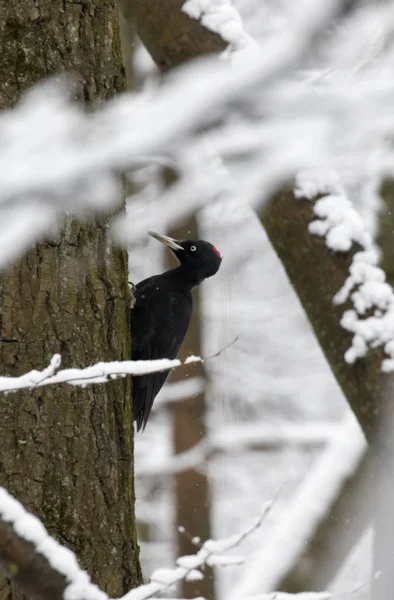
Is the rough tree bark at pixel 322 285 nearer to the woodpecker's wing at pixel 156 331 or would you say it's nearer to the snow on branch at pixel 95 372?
the woodpecker's wing at pixel 156 331

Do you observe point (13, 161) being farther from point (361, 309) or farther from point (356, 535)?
point (356, 535)

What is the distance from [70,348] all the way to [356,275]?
5.09 ft

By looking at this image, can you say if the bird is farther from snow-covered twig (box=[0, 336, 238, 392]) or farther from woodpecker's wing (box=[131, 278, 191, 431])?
snow-covered twig (box=[0, 336, 238, 392])

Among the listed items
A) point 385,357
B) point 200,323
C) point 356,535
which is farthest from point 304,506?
point 385,357

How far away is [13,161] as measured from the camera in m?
1.26

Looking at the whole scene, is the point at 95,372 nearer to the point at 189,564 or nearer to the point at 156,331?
the point at 189,564

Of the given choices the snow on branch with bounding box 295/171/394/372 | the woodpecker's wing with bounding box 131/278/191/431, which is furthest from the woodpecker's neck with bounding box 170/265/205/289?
the snow on branch with bounding box 295/171/394/372

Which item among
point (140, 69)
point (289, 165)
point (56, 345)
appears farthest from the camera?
point (140, 69)

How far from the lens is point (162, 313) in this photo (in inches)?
145

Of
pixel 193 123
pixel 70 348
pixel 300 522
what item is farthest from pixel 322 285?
pixel 193 123

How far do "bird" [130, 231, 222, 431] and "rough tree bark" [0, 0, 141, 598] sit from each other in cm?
96

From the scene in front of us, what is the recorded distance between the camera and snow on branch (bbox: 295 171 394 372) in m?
3.27

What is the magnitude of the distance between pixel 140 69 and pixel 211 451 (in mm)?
2759

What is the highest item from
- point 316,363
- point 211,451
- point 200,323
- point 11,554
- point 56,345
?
point 11,554
